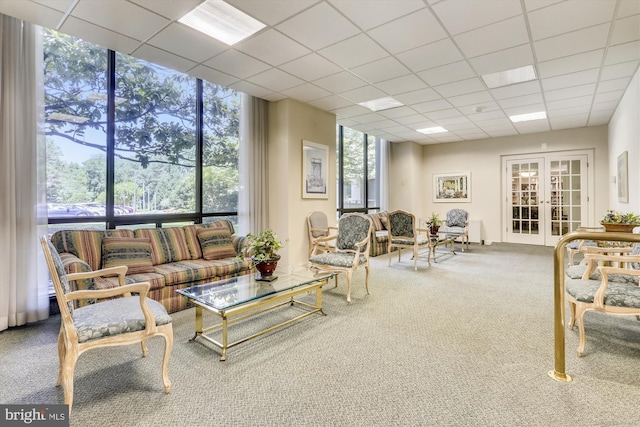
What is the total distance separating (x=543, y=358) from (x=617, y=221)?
2052mm

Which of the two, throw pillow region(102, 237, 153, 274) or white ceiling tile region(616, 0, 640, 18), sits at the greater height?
white ceiling tile region(616, 0, 640, 18)

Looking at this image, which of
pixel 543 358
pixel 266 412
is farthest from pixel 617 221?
pixel 266 412

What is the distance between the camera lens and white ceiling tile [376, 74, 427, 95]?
429cm

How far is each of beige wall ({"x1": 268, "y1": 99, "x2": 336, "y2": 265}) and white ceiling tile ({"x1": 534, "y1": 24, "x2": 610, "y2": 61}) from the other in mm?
3272

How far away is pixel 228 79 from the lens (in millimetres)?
4270

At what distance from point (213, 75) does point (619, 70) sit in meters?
5.12

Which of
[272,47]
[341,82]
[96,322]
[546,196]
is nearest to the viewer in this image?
[96,322]

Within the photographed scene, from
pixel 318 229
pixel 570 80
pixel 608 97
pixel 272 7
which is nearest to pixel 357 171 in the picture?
pixel 318 229

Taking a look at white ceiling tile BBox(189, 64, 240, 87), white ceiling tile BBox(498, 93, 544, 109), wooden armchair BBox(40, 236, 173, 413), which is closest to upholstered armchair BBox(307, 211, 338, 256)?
white ceiling tile BBox(189, 64, 240, 87)

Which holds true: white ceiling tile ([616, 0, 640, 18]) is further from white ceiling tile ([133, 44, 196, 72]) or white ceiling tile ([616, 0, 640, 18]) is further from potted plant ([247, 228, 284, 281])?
white ceiling tile ([133, 44, 196, 72])

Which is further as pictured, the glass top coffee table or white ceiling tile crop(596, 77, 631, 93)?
white ceiling tile crop(596, 77, 631, 93)

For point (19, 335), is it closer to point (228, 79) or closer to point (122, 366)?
point (122, 366)

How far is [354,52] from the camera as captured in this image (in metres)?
3.50

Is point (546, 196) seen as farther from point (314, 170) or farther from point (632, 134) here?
point (314, 170)
